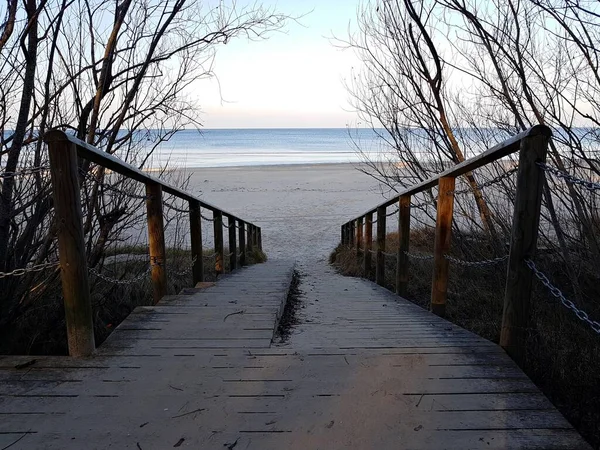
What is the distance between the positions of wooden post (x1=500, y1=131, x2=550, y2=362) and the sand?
6.09 metres

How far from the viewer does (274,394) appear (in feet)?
6.75

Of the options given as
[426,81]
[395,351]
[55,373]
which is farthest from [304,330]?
[426,81]

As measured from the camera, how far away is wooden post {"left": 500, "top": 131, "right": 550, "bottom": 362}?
2.29 meters

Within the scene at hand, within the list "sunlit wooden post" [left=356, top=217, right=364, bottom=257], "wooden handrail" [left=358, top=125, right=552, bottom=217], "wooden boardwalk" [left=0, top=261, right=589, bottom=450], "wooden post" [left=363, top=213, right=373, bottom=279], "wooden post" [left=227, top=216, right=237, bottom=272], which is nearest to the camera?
"wooden boardwalk" [left=0, top=261, right=589, bottom=450]

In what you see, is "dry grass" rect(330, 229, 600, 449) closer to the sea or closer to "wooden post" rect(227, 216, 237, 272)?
"wooden post" rect(227, 216, 237, 272)

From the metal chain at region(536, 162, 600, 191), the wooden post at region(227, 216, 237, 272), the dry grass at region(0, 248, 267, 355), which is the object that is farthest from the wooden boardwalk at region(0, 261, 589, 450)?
the wooden post at region(227, 216, 237, 272)

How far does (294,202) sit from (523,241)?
1631cm

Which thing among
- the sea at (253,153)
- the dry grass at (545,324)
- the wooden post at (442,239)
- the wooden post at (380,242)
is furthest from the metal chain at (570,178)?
the sea at (253,153)

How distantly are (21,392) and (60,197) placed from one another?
0.94m

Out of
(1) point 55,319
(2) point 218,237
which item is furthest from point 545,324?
(2) point 218,237

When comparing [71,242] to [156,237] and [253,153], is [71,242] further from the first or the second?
[253,153]

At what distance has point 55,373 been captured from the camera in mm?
2285

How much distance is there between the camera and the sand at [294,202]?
12984 mm

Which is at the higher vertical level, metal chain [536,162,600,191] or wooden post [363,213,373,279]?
metal chain [536,162,600,191]
